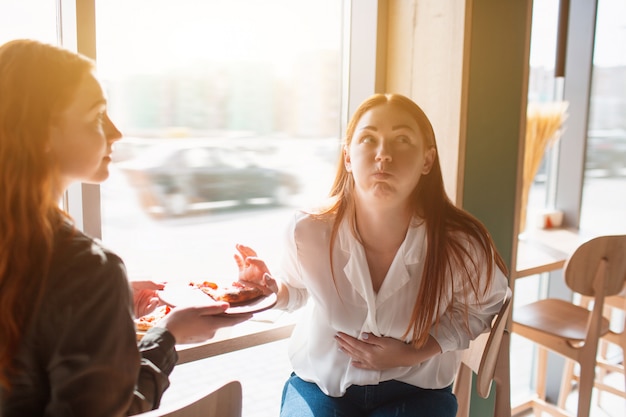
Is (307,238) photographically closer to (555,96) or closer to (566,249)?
(566,249)

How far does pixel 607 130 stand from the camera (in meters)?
3.31

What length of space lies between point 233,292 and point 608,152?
2.92 metres

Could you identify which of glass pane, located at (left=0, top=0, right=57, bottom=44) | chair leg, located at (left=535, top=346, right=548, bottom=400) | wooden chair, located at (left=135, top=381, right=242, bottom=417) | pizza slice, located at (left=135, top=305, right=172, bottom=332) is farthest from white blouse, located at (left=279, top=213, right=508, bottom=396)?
chair leg, located at (left=535, top=346, right=548, bottom=400)

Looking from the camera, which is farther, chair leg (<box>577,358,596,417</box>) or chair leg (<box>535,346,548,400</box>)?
chair leg (<box>535,346,548,400</box>)

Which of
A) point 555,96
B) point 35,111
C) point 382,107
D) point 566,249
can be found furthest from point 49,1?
point 555,96

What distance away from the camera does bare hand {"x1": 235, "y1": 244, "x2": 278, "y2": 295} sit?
143cm

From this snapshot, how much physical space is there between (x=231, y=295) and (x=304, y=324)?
31 cm

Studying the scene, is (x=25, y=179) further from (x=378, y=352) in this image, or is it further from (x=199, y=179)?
(x=199, y=179)

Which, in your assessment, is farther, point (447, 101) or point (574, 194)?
point (574, 194)

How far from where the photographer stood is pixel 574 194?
120 inches

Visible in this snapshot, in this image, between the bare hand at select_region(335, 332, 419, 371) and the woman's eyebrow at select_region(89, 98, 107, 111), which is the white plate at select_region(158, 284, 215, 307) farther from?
the woman's eyebrow at select_region(89, 98, 107, 111)

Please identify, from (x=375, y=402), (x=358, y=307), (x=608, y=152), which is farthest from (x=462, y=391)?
(x=608, y=152)

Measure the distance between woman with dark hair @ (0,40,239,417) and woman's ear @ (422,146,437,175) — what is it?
89 cm

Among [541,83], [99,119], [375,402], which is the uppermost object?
A: [541,83]
